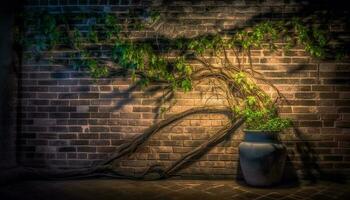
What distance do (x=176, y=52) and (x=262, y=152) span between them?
1.72 m

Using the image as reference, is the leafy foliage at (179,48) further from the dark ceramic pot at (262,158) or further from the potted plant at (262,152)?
the dark ceramic pot at (262,158)

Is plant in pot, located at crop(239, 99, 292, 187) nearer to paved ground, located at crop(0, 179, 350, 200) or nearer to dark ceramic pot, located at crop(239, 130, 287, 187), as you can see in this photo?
dark ceramic pot, located at crop(239, 130, 287, 187)

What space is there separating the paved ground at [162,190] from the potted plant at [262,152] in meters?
0.14

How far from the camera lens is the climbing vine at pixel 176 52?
418 cm

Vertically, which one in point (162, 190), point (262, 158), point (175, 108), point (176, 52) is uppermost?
point (176, 52)

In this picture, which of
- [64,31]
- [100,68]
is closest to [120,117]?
[100,68]

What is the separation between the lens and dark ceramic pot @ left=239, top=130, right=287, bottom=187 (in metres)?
3.68

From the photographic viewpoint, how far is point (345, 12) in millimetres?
4164

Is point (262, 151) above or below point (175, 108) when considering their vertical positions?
below

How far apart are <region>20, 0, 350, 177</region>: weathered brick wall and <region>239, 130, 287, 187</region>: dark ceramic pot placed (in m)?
0.44

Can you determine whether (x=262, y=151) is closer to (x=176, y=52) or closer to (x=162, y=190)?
(x=162, y=190)

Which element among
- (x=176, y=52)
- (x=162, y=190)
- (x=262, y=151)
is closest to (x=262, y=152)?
(x=262, y=151)

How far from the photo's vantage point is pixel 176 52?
4316 millimetres

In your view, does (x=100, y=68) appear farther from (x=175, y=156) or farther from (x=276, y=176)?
(x=276, y=176)
